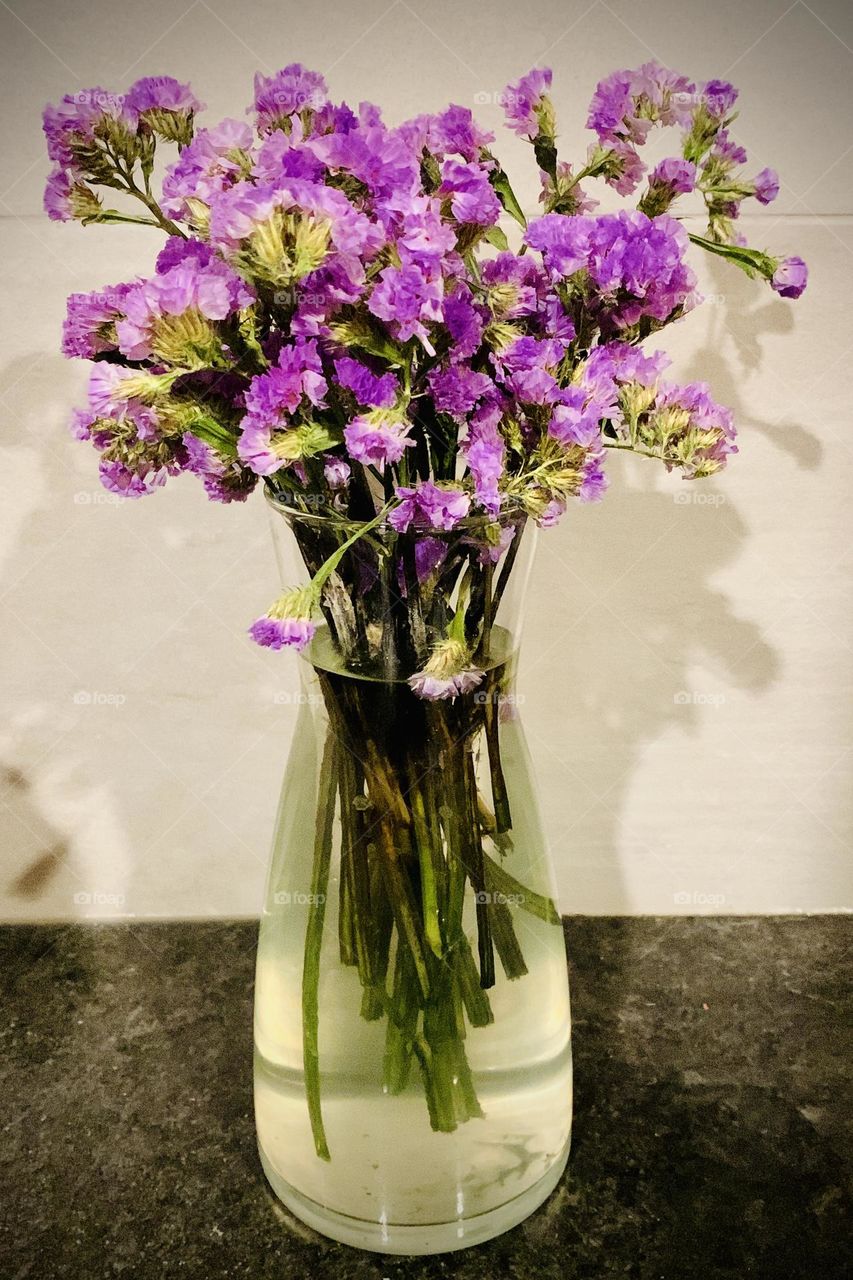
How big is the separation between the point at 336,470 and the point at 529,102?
19 centimetres

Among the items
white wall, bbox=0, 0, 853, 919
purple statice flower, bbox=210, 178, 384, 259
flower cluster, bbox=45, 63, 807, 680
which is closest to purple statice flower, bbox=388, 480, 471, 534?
flower cluster, bbox=45, 63, 807, 680

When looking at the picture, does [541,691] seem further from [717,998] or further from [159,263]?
[159,263]

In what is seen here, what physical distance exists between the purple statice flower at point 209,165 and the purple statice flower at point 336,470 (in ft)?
0.38

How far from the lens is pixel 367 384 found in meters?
0.48

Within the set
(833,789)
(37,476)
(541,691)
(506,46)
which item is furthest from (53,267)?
(833,789)

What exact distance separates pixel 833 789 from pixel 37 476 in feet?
2.14

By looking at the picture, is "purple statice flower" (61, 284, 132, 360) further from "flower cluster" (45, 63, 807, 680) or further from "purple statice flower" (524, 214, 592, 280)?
"purple statice flower" (524, 214, 592, 280)

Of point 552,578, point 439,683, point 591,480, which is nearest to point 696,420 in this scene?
point 591,480

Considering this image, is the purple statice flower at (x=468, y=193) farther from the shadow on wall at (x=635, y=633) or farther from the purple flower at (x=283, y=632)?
the shadow on wall at (x=635, y=633)

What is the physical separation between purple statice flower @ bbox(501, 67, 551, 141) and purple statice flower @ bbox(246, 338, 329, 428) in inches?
6.4

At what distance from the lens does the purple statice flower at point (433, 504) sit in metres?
0.50

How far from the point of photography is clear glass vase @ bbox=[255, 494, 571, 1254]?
594 mm

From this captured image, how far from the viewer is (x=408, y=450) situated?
559 mm

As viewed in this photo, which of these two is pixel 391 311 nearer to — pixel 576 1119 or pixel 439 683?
pixel 439 683
